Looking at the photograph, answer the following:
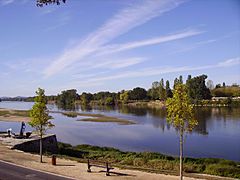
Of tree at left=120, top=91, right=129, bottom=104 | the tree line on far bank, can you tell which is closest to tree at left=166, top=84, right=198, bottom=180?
the tree line on far bank

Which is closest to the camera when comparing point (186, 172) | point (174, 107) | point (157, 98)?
point (174, 107)

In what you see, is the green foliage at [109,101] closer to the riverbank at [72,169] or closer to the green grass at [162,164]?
the green grass at [162,164]

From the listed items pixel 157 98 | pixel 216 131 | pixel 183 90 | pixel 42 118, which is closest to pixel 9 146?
pixel 42 118

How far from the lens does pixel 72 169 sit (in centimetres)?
2273

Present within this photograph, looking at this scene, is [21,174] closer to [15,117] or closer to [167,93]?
[15,117]

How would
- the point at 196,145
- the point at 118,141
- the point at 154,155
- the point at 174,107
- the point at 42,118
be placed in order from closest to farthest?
the point at 174,107 → the point at 42,118 → the point at 154,155 → the point at 196,145 → the point at 118,141

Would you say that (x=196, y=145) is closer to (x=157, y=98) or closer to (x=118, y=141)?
(x=118, y=141)

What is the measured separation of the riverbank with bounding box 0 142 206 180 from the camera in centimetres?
2045

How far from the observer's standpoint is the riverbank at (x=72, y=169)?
2045 centimetres

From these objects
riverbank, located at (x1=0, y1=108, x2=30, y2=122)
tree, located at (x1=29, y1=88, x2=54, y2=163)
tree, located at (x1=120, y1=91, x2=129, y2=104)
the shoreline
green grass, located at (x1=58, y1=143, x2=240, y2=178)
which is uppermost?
tree, located at (x1=120, y1=91, x2=129, y2=104)

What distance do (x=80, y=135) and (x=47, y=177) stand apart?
118 ft

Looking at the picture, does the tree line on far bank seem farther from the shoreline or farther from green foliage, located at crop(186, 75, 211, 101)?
A: the shoreline

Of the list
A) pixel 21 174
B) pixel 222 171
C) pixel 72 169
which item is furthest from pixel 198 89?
pixel 21 174

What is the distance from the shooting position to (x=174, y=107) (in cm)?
1869
